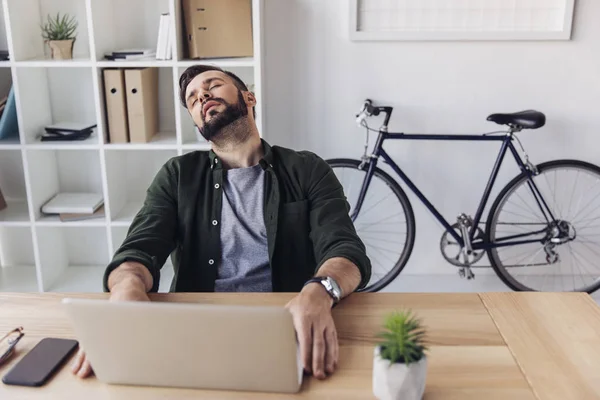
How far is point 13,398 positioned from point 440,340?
796mm

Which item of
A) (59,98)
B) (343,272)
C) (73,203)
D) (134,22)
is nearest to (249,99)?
(343,272)

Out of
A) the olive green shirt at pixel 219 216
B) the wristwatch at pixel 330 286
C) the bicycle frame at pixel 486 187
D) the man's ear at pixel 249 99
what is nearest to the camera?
the wristwatch at pixel 330 286

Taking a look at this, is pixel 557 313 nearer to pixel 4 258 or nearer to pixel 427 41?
pixel 427 41

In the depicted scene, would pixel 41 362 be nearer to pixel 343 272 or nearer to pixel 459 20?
pixel 343 272

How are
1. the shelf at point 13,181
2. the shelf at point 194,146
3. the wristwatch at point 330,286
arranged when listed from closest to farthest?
the wristwatch at point 330,286 < the shelf at point 194,146 < the shelf at point 13,181

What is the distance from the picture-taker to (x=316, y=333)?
1.28 metres

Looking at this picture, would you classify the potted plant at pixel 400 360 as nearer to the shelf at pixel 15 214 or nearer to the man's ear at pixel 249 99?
the man's ear at pixel 249 99

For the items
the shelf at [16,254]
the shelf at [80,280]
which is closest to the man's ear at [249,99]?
the shelf at [80,280]

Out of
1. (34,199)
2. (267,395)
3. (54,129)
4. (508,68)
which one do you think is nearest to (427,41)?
(508,68)

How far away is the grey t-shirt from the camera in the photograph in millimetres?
1860

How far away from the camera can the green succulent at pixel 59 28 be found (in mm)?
3012

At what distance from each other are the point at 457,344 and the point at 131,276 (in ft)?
2.40

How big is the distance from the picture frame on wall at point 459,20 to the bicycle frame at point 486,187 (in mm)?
453

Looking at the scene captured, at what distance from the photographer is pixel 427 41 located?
309 cm
